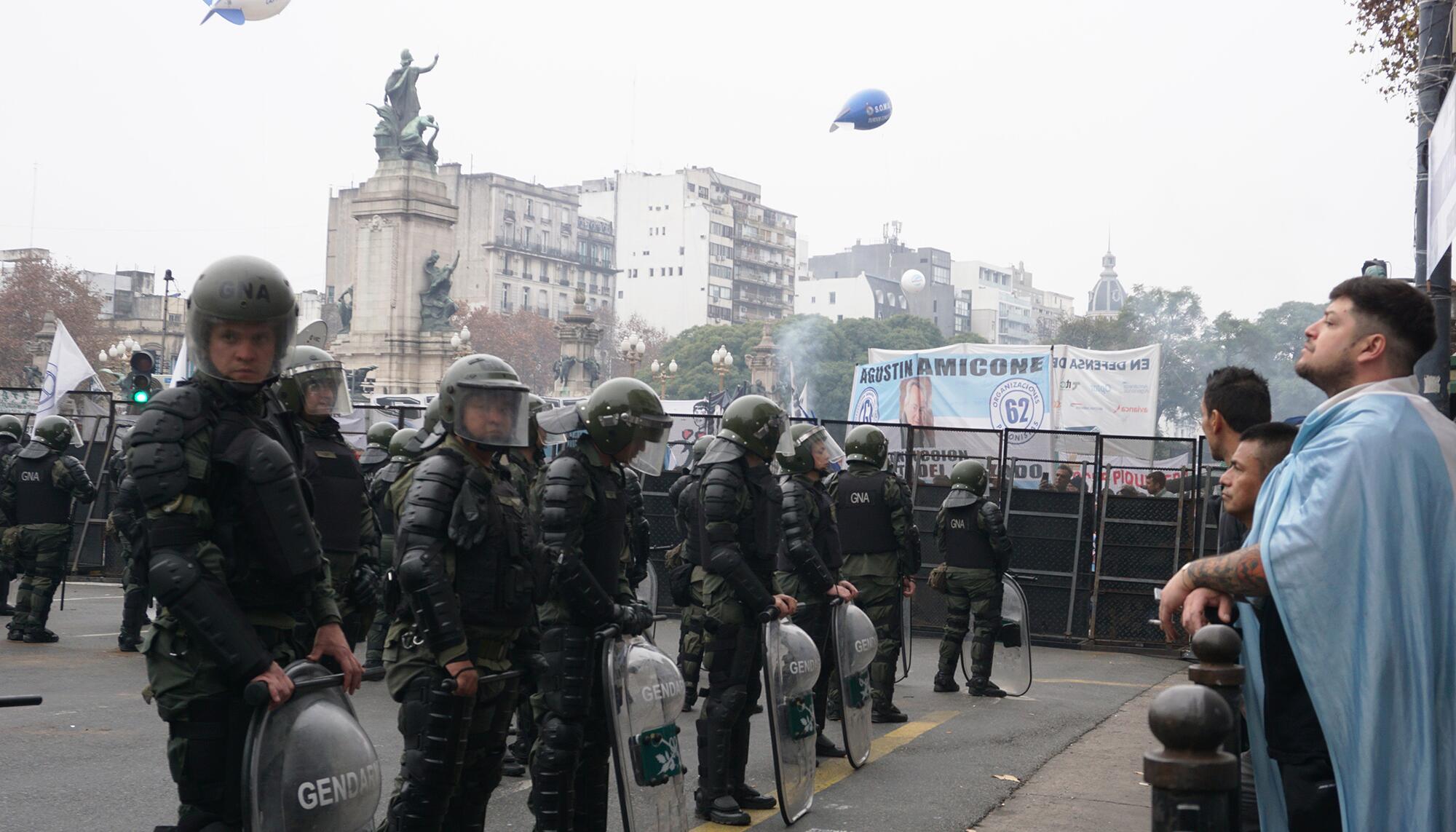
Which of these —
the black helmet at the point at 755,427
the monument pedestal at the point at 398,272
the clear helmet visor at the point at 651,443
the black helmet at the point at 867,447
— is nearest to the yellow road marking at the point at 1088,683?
the black helmet at the point at 867,447

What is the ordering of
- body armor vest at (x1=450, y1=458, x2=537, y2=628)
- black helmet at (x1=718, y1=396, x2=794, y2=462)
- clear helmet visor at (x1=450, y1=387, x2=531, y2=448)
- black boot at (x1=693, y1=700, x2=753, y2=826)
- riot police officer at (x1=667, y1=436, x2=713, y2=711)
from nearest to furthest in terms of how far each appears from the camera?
body armor vest at (x1=450, y1=458, x2=537, y2=628), clear helmet visor at (x1=450, y1=387, x2=531, y2=448), black boot at (x1=693, y1=700, x2=753, y2=826), black helmet at (x1=718, y1=396, x2=794, y2=462), riot police officer at (x1=667, y1=436, x2=713, y2=711)

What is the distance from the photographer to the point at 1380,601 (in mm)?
2910

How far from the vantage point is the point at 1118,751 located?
30.5ft

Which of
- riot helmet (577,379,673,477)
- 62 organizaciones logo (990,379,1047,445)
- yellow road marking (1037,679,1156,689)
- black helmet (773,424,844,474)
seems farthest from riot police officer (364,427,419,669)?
62 organizaciones logo (990,379,1047,445)

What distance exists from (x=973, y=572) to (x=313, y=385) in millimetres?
6105

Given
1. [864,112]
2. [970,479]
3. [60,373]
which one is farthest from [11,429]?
[864,112]

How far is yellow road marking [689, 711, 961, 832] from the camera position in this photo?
6875 mm

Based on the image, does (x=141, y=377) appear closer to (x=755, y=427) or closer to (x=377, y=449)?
(x=377, y=449)

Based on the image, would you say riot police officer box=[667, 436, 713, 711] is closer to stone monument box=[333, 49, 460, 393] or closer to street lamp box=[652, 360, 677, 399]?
stone monument box=[333, 49, 460, 393]

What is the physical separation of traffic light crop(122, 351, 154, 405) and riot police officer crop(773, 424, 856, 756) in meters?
8.99

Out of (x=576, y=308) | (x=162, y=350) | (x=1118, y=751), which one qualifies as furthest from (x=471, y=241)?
(x=1118, y=751)

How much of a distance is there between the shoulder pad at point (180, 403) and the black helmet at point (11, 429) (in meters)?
12.0

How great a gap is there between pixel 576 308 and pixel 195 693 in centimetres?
5911

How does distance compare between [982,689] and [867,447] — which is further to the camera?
[982,689]
